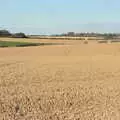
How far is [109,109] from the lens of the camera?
1158 cm

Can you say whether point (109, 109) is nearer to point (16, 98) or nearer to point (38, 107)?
point (38, 107)

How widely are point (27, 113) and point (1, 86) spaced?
232 inches

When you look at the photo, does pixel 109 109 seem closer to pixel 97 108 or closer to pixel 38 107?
pixel 97 108

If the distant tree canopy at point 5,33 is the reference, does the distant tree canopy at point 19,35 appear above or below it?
below

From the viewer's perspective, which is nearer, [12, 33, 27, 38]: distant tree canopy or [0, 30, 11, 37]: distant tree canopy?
[12, 33, 27, 38]: distant tree canopy

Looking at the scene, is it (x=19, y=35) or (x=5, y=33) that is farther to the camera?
(x=5, y=33)

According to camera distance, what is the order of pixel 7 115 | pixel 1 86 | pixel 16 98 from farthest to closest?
pixel 1 86
pixel 16 98
pixel 7 115

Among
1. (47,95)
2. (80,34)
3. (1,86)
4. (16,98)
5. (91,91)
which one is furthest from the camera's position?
(80,34)

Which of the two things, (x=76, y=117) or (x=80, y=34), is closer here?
(x=76, y=117)

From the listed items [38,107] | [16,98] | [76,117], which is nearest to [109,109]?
[76,117]

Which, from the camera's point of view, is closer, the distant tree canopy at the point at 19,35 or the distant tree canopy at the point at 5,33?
the distant tree canopy at the point at 19,35

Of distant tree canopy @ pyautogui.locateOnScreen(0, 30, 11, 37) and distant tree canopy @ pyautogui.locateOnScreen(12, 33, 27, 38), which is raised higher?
distant tree canopy @ pyautogui.locateOnScreen(0, 30, 11, 37)

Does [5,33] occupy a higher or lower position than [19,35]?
higher

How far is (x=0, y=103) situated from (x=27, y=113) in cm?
135
